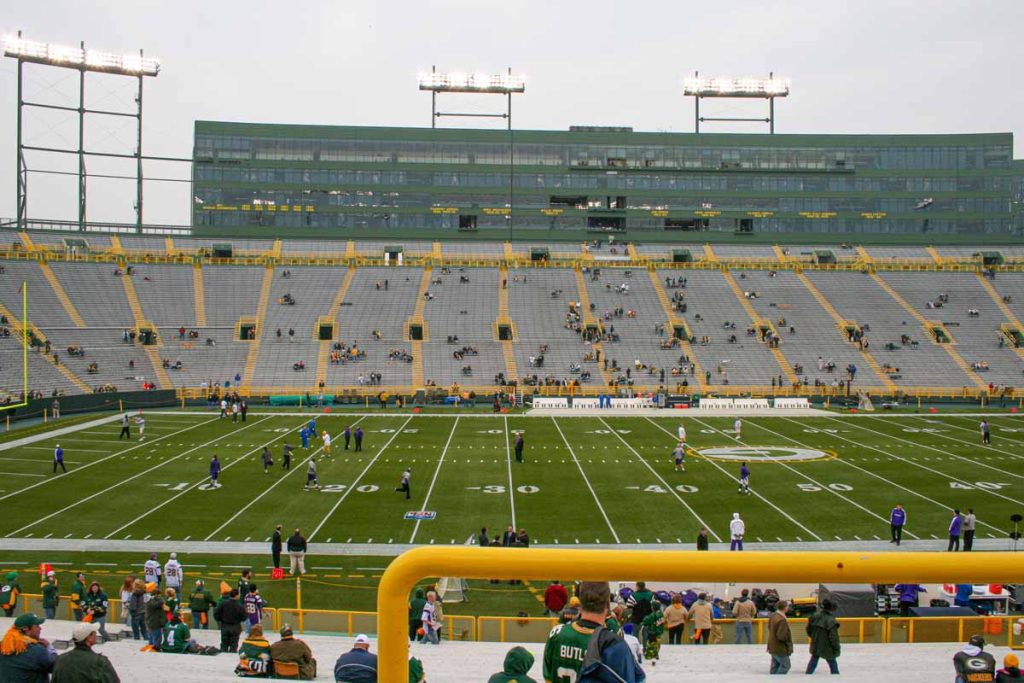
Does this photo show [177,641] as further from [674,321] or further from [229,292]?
[229,292]

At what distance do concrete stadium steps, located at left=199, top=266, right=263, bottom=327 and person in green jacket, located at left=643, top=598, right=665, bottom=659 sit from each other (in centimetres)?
5351

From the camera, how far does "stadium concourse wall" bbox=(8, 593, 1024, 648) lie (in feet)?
41.9

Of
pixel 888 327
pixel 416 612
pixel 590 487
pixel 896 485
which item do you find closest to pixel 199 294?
pixel 590 487

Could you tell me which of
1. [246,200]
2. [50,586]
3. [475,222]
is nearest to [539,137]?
[475,222]

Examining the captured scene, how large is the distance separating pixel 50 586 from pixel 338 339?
46.5 meters

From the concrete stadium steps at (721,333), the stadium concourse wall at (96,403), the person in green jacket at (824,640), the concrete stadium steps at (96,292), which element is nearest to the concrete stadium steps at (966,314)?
the concrete stadium steps at (721,333)

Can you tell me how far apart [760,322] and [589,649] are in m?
64.0

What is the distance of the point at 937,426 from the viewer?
4303 cm

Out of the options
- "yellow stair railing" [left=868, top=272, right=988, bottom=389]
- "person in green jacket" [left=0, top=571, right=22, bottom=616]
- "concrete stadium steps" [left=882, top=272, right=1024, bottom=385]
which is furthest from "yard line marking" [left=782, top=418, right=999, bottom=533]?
"concrete stadium steps" [left=882, top=272, right=1024, bottom=385]

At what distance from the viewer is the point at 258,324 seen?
6209 cm

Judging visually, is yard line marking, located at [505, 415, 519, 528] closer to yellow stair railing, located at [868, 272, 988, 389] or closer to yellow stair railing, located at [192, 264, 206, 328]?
yellow stair railing, located at [192, 264, 206, 328]

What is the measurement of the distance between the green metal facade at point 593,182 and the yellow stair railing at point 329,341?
11.9m

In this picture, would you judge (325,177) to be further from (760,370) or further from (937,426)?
(937,426)

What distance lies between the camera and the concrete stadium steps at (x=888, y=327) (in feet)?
187
